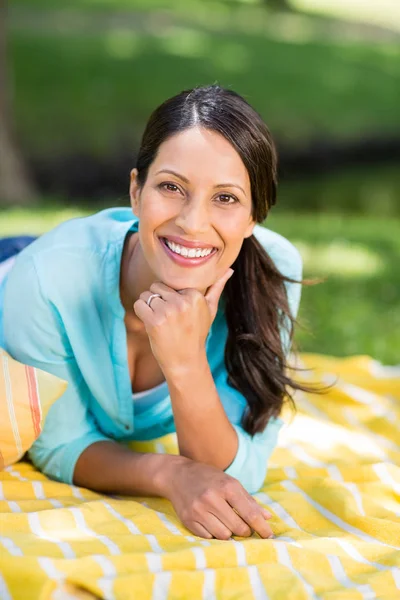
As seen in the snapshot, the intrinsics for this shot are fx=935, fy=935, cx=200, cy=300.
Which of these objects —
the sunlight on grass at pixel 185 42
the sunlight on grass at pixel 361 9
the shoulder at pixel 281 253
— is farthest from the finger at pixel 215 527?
the sunlight on grass at pixel 361 9

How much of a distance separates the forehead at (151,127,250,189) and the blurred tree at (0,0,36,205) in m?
6.15

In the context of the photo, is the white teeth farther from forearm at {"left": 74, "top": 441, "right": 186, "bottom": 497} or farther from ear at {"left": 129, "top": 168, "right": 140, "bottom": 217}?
forearm at {"left": 74, "top": 441, "right": 186, "bottom": 497}

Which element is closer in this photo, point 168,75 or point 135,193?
point 135,193

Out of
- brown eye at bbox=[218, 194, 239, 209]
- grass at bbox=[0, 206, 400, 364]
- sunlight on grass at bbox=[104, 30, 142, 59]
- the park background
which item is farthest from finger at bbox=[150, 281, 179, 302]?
sunlight on grass at bbox=[104, 30, 142, 59]

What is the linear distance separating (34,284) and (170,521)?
0.94 meters

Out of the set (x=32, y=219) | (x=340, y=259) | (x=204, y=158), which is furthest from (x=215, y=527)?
(x=32, y=219)

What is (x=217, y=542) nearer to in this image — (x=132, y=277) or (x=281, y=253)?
(x=132, y=277)

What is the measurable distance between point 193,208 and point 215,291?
0.39 metres

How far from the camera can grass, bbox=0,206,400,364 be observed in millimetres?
5613

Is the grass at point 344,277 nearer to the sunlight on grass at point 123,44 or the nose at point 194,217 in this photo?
the nose at point 194,217

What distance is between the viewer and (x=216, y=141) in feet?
9.94

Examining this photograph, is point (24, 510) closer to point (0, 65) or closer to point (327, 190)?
point (0, 65)

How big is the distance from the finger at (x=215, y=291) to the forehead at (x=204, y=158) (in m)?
0.41

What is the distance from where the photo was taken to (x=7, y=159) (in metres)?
9.19
